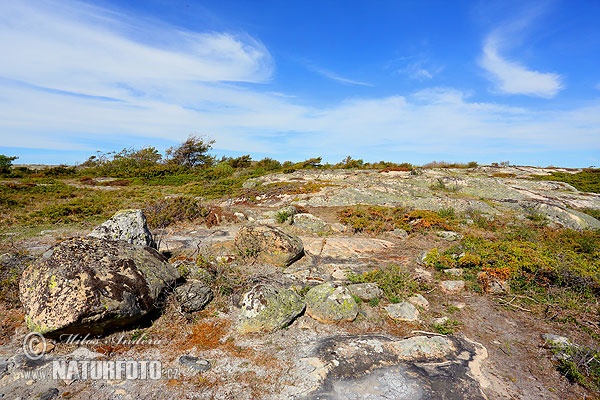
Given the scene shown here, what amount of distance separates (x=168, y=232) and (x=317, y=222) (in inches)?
269

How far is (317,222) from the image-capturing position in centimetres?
1481

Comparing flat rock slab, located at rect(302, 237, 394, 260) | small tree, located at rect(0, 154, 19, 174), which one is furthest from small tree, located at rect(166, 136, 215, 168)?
flat rock slab, located at rect(302, 237, 394, 260)

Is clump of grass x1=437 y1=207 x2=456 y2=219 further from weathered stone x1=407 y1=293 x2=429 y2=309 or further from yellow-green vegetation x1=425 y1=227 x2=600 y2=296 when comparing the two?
weathered stone x1=407 y1=293 x2=429 y2=309

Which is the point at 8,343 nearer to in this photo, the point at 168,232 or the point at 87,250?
the point at 87,250

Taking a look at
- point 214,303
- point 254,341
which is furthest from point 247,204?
point 254,341

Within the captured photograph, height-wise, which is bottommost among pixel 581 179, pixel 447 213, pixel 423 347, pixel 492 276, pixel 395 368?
pixel 395 368

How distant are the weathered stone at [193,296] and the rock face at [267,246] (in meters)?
2.59

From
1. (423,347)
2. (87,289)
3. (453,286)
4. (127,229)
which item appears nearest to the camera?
(87,289)

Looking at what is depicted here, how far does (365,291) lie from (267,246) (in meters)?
3.62

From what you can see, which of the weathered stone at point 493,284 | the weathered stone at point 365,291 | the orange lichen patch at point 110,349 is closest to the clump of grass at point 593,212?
the weathered stone at point 493,284

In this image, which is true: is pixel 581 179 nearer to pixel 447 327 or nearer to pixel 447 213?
pixel 447 213

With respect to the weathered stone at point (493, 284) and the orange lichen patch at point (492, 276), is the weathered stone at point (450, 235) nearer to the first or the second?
the orange lichen patch at point (492, 276)

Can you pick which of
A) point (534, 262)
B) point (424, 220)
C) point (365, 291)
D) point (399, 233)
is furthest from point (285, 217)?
point (534, 262)

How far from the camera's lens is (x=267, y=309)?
6.63 meters
